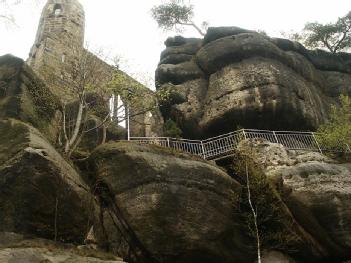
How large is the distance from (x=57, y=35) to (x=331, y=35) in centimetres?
1810

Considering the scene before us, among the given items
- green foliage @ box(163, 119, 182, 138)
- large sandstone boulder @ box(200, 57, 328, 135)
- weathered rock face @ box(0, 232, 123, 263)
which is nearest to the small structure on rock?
green foliage @ box(163, 119, 182, 138)

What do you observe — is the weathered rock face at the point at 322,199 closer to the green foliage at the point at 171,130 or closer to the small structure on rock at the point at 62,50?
the green foliage at the point at 171,130

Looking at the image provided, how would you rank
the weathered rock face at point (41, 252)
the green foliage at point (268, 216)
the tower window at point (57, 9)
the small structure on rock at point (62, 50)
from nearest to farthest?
1. the weathered rock face at point (41, 252)
2. the green foliage at point (268, 216)
3. the small structure on rock at point (62, 50)
4. the tower window at point (57, 9)

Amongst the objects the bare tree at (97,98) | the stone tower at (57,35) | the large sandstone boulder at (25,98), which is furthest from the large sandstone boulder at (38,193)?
the stone tower at (57,35)

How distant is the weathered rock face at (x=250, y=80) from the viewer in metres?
19.2

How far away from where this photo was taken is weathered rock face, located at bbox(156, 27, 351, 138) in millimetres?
19250

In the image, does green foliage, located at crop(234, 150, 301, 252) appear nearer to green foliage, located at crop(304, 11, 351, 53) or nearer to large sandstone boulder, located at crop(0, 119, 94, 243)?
large sandstone boulder, located at crop(0, 119, 94, 243)

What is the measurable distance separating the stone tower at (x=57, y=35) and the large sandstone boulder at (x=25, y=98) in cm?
1147

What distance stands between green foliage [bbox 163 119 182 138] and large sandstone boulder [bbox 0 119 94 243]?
8.44 metres

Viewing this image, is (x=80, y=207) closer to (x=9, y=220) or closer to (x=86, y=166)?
(x=9, y=220)

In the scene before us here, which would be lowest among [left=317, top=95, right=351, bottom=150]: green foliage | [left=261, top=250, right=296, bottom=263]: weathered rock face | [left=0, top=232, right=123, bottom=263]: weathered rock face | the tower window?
[left=261, top=250, right=296, bottom=263]: weathered rock face

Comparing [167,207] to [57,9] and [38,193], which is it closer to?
[38,193]

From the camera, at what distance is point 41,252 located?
835 centimetres

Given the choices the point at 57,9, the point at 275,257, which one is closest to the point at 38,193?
the point at 275,257
